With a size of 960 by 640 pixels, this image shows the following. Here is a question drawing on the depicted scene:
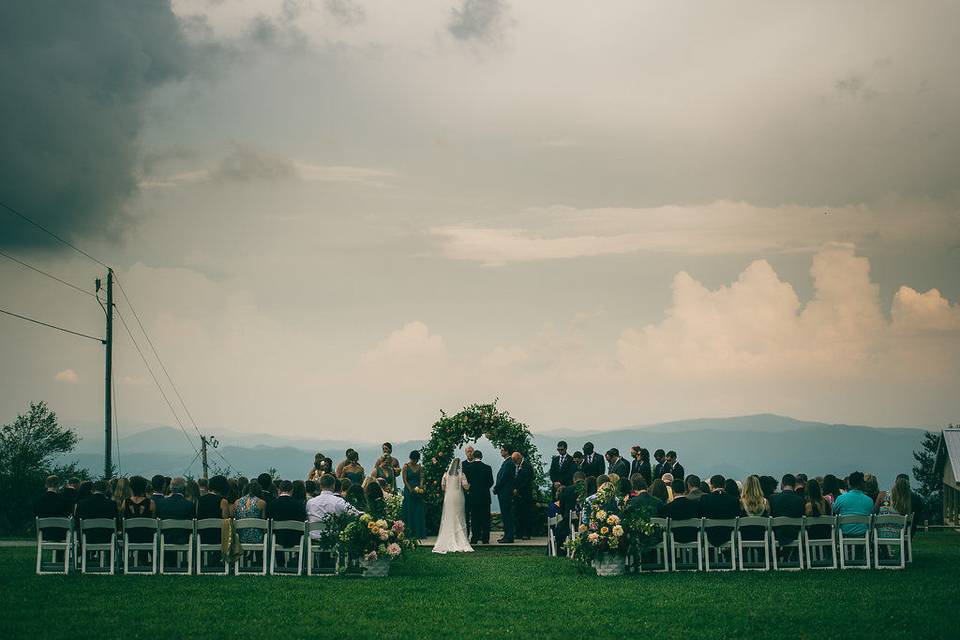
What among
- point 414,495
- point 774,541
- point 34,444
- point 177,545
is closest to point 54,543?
point 177,545

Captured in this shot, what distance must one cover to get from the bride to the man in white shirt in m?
5.43

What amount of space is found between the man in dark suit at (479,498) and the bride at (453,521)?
0.52m

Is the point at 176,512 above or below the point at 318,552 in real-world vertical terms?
above

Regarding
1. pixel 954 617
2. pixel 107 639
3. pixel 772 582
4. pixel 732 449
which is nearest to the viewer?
pixel 107 639

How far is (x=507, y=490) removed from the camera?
84.4 feet

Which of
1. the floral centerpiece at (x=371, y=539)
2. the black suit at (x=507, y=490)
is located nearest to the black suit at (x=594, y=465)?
the black suit at (x=507, y=490)

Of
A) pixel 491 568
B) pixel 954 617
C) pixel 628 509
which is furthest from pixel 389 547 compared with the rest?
pixel 954 617

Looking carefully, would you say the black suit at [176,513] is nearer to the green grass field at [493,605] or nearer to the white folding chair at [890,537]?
the green grass field at [493,605]

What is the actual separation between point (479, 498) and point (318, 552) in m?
7.33

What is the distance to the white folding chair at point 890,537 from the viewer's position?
18406 millimetres

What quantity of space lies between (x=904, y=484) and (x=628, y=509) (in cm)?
557

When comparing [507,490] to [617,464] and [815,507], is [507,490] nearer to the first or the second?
[617,464]

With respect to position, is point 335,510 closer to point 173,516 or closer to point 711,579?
point 173,516

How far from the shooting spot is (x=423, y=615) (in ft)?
45.6
